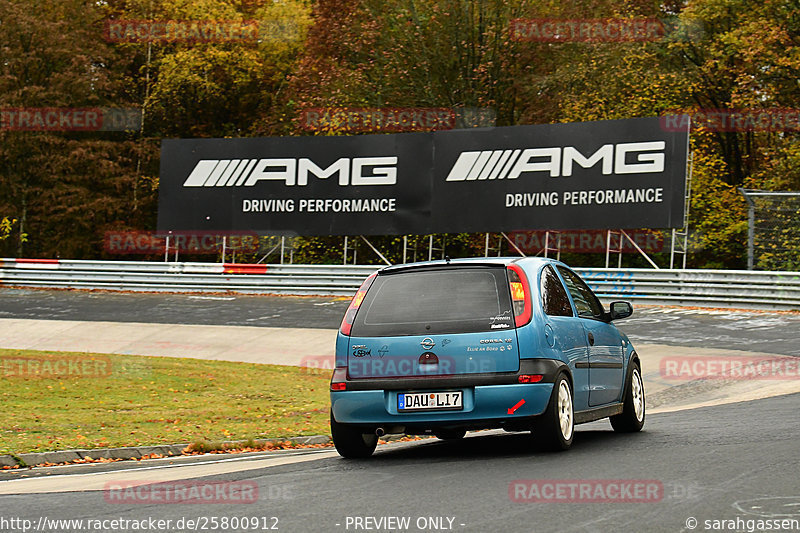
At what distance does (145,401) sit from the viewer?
47.3 ft

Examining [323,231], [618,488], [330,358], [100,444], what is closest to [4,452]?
[100,444]

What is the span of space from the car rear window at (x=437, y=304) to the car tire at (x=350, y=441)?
32.0 inches

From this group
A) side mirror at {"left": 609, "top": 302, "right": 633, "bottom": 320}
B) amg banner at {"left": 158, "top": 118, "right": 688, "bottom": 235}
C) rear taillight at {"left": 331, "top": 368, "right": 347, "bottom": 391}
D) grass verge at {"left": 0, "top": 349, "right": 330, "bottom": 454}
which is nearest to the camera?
rear taillight at {"left": 331, "top": 368, "right": 347, "bottom": 391}

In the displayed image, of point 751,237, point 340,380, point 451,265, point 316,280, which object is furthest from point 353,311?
point 316,280

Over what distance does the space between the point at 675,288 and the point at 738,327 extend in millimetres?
4192

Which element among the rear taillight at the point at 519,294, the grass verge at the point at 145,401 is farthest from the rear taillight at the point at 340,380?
the grass verge at the point at 145,401

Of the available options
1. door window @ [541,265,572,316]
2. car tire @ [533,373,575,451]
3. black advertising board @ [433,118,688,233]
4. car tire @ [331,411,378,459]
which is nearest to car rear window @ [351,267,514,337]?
door window @ [541,265,572,316]

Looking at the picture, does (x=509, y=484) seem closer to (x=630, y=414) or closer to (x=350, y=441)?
(x=350, y=441)

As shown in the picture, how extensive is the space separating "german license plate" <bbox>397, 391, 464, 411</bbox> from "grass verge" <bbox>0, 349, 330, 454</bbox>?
3.70 meters

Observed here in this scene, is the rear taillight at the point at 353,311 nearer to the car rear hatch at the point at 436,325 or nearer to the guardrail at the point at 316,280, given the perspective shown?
the car rear hatch at the point at 436,325

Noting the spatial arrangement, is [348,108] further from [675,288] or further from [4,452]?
[4,452]

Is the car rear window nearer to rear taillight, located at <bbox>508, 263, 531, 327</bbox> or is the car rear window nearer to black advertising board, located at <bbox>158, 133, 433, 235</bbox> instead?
rear taillight, located at <bbox>508, 263, 531, 327</bbox>

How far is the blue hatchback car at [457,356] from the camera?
838 cm

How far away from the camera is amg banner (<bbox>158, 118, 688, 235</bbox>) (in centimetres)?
2748
